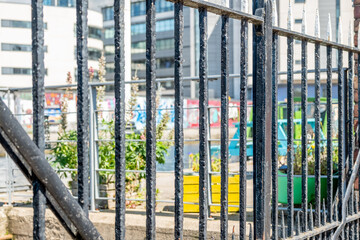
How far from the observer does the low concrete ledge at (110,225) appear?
4660 mm

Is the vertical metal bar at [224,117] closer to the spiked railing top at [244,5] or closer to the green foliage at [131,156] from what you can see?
the spiked railing top at [244,5]

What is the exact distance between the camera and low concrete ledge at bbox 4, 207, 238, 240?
15.3ft

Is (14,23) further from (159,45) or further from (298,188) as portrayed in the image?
(298,188)

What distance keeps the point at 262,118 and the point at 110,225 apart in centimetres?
281

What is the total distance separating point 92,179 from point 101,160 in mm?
322

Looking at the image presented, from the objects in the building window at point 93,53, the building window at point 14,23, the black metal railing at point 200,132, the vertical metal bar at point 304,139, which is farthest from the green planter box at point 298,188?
the building window at point 93,53

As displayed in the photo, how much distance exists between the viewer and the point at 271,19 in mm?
2664

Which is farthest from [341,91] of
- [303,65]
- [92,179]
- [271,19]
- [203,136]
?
[92,179]

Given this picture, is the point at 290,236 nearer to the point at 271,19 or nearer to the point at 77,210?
the point at 271,19

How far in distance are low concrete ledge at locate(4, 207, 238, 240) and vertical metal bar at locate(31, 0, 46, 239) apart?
298 centimetres

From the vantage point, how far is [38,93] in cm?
152

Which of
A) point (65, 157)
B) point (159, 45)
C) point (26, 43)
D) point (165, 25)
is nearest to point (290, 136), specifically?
point (65, 157)

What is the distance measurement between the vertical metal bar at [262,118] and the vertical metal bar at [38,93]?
137cm

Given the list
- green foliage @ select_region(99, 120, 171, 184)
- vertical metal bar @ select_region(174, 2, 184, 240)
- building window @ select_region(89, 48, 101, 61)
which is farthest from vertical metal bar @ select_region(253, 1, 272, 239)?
building window @ select_region(89, 48, 101, 61)
